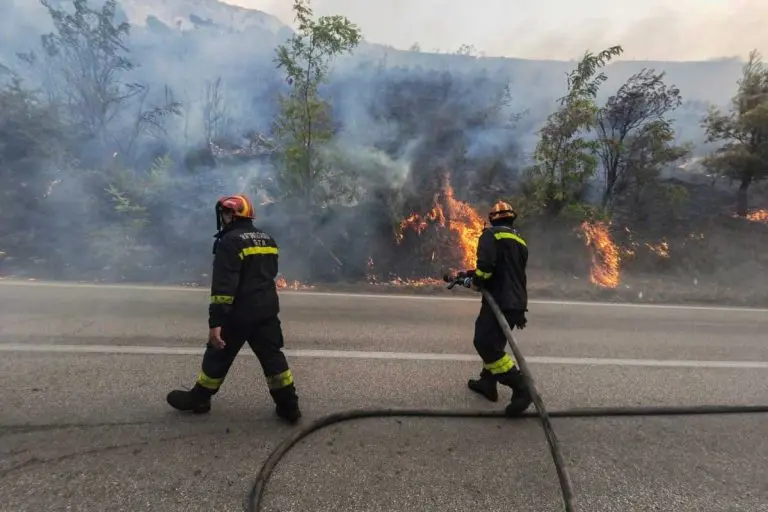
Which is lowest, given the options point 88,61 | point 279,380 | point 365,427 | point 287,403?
point 365,427

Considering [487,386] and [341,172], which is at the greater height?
[341,172]

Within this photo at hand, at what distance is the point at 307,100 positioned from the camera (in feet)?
30.5

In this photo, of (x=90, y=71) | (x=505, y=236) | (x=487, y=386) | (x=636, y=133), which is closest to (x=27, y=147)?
(x=90, y=71)

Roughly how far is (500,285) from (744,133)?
12438 mm

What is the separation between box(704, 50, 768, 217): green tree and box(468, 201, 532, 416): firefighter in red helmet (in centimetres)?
1173

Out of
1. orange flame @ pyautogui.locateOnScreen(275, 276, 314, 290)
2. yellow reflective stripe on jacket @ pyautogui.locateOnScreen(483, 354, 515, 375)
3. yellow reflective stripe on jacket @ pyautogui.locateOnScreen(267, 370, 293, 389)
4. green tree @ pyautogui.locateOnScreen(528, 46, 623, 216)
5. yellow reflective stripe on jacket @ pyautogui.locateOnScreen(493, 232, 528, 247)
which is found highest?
green tree @ pyautogui.locateOnScreen(528, 46, 623, 216)

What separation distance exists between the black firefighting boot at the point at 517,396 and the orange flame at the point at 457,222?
681 centimetres

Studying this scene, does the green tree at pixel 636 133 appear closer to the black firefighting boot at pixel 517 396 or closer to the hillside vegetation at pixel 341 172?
the hillside vegetation at pixel 341 172

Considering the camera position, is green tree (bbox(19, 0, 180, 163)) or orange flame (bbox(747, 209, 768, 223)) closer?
green tree (bbox(19, 0, 180, 163))

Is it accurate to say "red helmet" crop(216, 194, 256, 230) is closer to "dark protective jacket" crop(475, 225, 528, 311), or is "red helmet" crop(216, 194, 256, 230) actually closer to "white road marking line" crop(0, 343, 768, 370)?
"dark protective jacket" crop(475, 225, 528, 311)

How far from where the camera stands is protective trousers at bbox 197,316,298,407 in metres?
3.08

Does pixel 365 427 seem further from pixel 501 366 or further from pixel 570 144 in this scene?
pixel 570 144

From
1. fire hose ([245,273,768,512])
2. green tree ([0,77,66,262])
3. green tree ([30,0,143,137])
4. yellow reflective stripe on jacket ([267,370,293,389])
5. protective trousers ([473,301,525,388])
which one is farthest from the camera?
Result: green tree ([30,0,143,137])

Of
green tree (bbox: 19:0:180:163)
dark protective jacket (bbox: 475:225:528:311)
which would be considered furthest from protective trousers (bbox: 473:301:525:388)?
green tree (bbox: 19:0:180:163)
